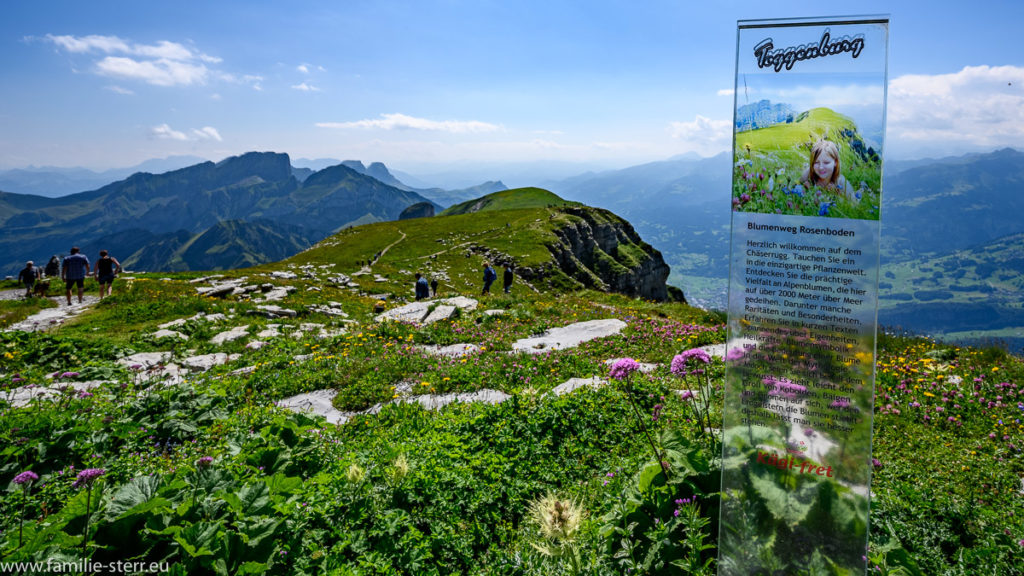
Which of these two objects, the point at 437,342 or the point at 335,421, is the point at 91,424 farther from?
the point at 437,342

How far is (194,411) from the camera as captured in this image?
9.18 metres

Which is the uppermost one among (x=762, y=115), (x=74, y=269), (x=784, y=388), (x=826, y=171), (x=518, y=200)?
(x=518, y=200)

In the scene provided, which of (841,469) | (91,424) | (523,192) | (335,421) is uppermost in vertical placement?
(523,192)

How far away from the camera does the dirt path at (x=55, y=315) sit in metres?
19.0

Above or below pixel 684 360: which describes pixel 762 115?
above

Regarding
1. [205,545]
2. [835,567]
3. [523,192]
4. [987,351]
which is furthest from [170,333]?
[523,192]

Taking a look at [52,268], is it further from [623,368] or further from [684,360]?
[684,360]

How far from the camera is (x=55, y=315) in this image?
811 inches

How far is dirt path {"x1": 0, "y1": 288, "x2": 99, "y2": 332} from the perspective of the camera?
749 inches

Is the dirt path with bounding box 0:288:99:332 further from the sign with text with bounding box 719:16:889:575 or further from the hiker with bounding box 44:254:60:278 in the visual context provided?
the sign with text with bounding box 719:16:889:575

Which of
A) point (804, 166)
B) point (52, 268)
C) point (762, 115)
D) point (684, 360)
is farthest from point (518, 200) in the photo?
point (804, 166)

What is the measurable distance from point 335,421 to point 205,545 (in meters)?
5.64

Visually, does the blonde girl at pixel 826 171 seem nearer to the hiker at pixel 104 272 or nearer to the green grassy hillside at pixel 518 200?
the hiker at pixel 104 272

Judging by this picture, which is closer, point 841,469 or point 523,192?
point 841,469
